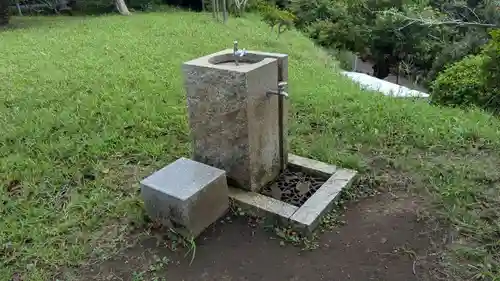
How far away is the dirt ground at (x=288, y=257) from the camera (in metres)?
1.98

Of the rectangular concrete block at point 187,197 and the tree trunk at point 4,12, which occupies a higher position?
the tree trunk at point 4,12

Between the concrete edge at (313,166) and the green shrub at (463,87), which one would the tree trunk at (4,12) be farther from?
the green shrub at (463,87)

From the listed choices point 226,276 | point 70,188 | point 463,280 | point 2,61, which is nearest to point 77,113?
point 70,188

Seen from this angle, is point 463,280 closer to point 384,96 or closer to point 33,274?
point 33,274

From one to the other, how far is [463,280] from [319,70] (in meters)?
4.58

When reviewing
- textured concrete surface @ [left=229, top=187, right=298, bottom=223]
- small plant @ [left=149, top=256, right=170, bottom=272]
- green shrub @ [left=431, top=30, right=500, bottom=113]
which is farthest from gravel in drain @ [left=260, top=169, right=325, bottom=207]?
green shrub @ [left=431, top=30, right=500, bottom=113]

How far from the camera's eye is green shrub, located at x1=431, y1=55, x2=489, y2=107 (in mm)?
5047

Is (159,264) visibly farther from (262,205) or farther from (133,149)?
(133,149)

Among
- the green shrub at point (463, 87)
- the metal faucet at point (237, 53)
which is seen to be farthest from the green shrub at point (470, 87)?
the metal faucet at point (237, 53)

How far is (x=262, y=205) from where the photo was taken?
2379mm

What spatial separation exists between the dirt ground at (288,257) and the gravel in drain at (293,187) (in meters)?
0.33

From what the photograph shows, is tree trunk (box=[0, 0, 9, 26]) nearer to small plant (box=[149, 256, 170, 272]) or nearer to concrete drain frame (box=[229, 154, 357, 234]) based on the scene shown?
concrete drain frame (box=[229, 154, 357, 234])

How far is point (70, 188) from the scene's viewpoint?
2.71 m

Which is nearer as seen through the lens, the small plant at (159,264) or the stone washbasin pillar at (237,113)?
the small plant at (159,264)
